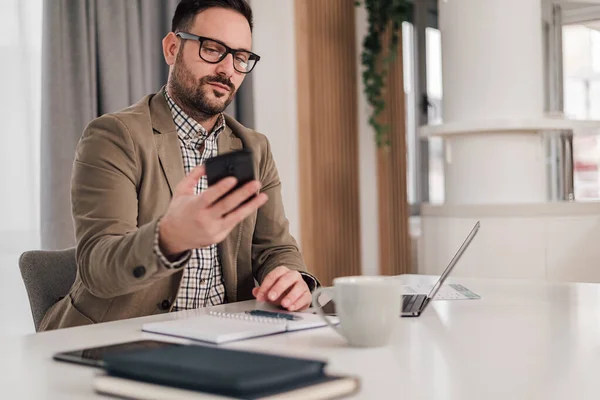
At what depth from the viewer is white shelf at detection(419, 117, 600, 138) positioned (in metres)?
3.13

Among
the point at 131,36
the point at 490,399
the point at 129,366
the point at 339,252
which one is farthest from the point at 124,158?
the point at 339,252

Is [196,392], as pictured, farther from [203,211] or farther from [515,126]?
[515,126]

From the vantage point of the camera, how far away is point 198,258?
1801 mm

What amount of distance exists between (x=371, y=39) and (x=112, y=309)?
3.05 metres

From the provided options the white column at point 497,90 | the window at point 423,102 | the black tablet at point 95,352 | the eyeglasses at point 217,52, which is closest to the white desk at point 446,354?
the black tablet at point 95,352

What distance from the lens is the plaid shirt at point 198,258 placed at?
1799mm

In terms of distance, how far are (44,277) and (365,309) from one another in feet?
3.16

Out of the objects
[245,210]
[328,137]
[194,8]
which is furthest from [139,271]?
[328,137]

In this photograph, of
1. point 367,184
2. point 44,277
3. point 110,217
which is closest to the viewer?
point 110,217

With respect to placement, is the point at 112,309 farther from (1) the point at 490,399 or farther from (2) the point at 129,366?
(1) the point at 490,399

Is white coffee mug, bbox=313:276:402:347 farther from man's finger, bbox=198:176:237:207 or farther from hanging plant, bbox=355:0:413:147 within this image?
hanging plant, bbox=355:0:413:147

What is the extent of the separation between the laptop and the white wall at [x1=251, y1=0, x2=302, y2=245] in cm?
242

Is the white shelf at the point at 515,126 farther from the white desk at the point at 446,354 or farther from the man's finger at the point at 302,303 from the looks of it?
the man's finger at the point at 302,303

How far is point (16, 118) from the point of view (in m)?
2.90
